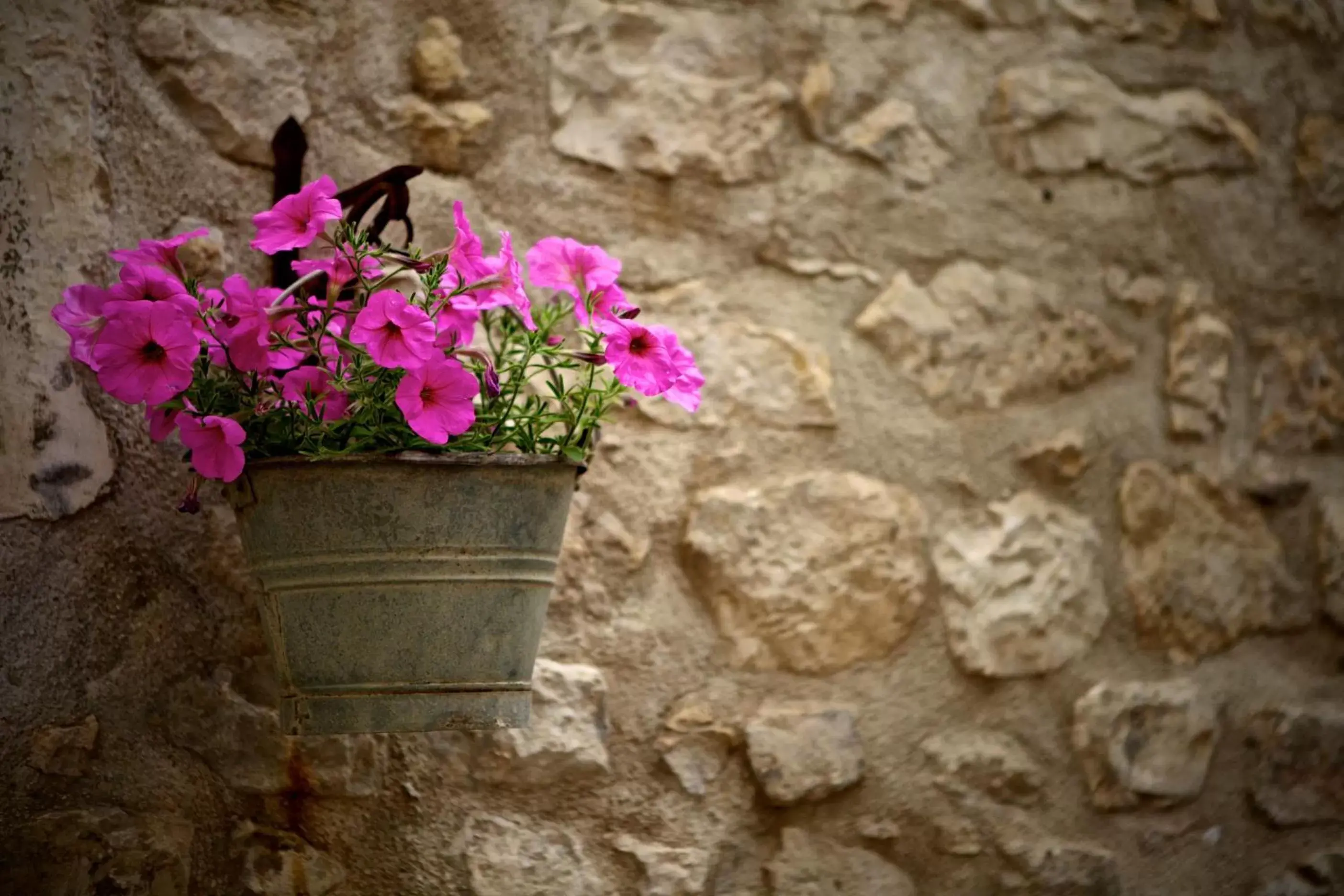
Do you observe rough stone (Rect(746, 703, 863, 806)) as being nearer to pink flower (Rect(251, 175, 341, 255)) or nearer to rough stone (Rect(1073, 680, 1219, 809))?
rough stone (Rect(1073, 680, 1219, 809))

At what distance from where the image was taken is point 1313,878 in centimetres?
166

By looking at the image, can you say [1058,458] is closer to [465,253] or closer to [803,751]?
[803,751]

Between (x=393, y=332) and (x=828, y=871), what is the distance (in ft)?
2.62

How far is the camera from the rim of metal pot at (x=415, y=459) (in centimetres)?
110

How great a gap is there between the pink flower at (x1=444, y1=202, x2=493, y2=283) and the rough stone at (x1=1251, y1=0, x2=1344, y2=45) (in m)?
1.24

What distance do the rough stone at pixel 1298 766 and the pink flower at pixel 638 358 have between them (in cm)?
100

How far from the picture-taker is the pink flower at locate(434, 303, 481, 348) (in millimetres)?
1136

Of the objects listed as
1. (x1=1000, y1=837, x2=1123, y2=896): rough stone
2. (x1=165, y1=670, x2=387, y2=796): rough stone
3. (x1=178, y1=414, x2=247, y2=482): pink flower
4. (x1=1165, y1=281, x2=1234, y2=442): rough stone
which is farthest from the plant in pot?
(x1=1165, y1=281, x2=1234, y2=442): rough stone

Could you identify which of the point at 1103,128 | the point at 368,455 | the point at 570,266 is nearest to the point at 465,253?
the point at 570,266

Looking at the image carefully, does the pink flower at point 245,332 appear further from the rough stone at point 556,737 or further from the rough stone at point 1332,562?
the rough stone at point 1332,562

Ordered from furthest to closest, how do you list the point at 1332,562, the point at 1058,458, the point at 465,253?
the point at 1332,562 → the point at 1058,458 → the point at 465,253

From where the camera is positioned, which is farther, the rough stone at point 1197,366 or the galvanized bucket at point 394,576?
the rough stone at point 1197,366

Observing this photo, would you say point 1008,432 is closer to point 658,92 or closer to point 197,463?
point 658,92

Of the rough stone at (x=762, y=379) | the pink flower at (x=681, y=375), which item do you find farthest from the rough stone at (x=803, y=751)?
the pink flower at (x=681, y=375)
